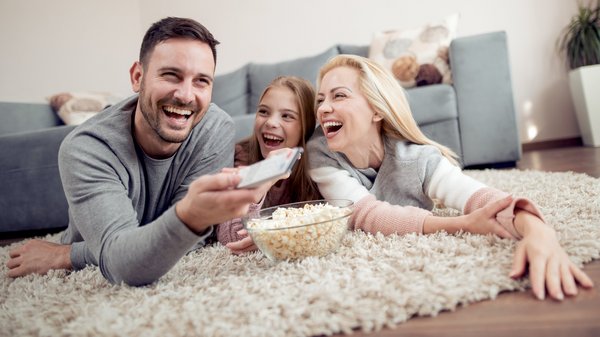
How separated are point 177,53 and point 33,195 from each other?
4.41 ft

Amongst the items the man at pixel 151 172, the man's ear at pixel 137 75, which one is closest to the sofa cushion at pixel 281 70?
the man at pixel 151 172

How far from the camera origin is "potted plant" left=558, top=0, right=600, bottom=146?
2713mm

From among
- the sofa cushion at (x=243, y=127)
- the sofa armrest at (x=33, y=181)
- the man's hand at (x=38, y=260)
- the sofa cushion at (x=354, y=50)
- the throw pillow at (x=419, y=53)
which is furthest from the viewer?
the sofa cushion at (x=354, y=50)

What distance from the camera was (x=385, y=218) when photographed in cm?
105

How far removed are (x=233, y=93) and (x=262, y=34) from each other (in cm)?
86

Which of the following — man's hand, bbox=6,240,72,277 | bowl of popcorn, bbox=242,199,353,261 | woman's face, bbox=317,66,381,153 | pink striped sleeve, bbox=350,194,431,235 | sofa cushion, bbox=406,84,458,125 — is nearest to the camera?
bowl of popcorn, bbox=242,199,353,261

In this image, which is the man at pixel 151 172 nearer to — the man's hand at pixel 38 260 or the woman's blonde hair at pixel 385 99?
the man's hand at pixel 38 260

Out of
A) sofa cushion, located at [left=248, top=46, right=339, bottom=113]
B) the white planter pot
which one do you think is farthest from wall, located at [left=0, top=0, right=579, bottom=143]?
sofa cushion, located at [left=248, top=46, right=339, bottom=113]

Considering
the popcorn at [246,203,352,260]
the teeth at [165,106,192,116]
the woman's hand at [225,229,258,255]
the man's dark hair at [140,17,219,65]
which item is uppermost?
the man's dark hair at [140,17,219,65]

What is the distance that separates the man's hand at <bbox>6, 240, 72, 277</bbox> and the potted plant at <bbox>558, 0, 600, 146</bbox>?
3.00 meters

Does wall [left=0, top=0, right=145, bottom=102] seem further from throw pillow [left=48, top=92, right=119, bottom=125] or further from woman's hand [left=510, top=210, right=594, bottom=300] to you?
woman's hand [left=510, top=210, right=594, bottom=300]

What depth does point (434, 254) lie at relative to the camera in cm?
81

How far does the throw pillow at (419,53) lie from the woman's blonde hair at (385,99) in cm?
121

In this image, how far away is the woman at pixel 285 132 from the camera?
1396 millimetres
